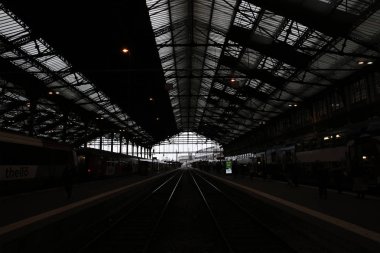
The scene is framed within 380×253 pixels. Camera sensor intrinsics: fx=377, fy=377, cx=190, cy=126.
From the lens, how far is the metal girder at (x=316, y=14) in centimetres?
2144

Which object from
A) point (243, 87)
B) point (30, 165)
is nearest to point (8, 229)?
point (30, 165)

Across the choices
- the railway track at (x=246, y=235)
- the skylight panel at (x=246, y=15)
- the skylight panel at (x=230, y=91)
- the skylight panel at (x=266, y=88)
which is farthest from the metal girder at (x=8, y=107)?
the railway track at (x=246, y=235)

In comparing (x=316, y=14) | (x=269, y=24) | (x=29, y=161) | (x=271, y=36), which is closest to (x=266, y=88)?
(x=271, y=36)

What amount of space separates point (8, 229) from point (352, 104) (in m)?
29.3

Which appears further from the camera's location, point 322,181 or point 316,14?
point 316,14

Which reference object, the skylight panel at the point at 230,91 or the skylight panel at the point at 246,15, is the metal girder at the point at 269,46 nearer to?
the skylight panel at the point at 246,15

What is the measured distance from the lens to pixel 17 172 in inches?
747

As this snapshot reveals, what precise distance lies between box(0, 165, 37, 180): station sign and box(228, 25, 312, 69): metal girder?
16.3 metres

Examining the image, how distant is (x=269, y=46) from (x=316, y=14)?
5.54 metres

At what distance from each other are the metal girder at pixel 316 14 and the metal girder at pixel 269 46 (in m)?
4.01

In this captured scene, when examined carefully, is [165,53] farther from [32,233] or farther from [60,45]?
[32,233]

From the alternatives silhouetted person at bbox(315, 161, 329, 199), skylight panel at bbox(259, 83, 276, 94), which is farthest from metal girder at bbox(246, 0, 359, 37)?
skylight panel at bbox(259, 83, 276, 94)

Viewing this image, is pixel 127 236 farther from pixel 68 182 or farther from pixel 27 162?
pixel 27 162

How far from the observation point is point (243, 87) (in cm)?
4144
